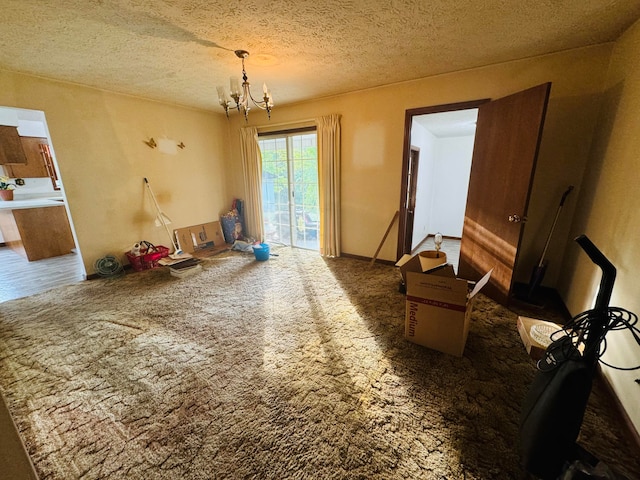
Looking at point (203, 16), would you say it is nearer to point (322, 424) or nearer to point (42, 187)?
point (322, 424)

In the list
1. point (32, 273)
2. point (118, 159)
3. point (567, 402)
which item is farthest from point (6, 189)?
point (567, 402)

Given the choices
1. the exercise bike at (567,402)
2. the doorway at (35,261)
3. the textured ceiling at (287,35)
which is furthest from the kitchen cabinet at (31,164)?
the exercise bike at (567,402)

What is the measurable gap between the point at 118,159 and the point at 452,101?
14.5 ft

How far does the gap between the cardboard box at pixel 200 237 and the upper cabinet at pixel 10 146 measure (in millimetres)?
2830

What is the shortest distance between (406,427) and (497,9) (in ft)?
8.94

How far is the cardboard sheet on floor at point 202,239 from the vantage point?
454 centimetres

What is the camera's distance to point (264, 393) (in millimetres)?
1661

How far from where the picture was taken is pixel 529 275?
291cm

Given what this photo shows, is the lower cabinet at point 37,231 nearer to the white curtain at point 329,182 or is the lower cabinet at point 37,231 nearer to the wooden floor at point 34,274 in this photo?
the wooden floor at point 34,274

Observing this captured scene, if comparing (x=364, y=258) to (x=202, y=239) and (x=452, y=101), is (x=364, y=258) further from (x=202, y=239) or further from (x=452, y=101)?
(x=202, y=239)

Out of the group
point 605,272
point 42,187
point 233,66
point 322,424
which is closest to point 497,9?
point 605,272

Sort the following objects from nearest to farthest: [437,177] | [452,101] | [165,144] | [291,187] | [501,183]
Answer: [501,183] < [452,101] < [165,144] < [291,187] < [437,177]

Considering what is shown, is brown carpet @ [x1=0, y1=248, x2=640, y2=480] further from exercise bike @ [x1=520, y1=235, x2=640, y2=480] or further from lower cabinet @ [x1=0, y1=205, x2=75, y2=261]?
lower cabinet @ [x1=0, y1=205, x2=75, y2=261]

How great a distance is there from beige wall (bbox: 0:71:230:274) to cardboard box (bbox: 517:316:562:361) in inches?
191
